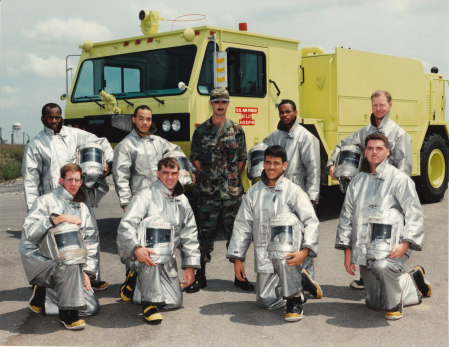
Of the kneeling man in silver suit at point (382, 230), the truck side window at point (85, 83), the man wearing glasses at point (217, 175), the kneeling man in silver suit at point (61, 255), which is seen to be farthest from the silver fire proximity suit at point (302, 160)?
the truck side window at point (85, 83)

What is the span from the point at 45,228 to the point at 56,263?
28 cm

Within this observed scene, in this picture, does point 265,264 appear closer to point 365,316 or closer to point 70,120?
point 365,316

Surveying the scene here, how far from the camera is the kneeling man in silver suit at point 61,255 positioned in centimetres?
433

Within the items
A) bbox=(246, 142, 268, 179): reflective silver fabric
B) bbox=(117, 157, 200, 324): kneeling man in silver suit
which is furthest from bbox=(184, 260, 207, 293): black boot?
bbox=(246, 142, 268, 179): reflective silver fabric

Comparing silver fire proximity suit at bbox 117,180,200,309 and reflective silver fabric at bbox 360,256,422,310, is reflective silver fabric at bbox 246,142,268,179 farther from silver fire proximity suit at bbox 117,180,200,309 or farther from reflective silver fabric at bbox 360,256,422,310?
reflective silver fabric at bbox 360,256,422,310

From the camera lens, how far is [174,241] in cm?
479

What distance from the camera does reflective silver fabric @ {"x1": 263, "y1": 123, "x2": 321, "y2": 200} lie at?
559cm

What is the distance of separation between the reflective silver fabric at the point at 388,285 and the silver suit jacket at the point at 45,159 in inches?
111

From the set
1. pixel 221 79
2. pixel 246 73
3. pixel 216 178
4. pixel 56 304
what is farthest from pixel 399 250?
pixel 246 73

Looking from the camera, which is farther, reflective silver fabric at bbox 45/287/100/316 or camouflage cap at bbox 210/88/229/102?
camouflage cap at bbox 210/88/229/102

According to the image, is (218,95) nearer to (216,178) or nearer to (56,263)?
(216,178)

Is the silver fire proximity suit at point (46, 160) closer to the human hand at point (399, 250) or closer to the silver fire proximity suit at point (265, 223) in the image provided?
the silver fire proximity suit at point (265, 223)

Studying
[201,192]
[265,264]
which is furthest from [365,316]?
[201,192]

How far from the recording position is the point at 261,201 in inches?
188
